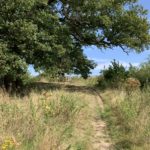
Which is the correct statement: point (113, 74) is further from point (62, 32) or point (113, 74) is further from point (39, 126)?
point (39, 126)

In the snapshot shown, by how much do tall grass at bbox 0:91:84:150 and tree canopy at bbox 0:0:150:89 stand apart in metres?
6.73

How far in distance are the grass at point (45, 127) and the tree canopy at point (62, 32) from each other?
6294 millimetres

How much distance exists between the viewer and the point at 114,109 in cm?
1599

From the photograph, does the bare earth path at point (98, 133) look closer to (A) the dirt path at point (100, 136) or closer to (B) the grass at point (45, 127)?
(A) the dirt path at point (100, 136)

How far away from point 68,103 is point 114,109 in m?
3.05

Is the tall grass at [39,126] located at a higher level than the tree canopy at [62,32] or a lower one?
lower

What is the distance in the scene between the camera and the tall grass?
8922 mm

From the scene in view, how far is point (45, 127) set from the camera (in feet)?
33.1

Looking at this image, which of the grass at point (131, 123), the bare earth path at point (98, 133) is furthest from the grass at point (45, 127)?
the grass at point (131, 123)

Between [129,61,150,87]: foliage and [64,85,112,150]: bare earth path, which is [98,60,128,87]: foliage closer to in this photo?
[129,61,150,87]: foliage

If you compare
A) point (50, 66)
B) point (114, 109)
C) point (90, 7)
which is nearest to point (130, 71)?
point (90, 7)

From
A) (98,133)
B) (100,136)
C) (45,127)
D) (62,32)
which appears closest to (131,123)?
(100,136)

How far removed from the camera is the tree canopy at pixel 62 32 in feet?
64.1

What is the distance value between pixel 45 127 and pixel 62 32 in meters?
14.2
